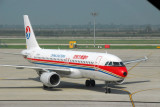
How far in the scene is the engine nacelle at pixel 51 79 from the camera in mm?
32094

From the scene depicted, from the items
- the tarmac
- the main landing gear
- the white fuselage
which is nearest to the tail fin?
the white fuselage

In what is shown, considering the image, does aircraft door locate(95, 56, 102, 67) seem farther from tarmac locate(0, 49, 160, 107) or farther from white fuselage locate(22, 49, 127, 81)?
tarmac locate(0, 49, 160, 107)

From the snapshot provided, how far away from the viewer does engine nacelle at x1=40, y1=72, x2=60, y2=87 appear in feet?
105

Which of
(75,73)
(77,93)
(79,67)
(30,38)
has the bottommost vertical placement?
(77,93)

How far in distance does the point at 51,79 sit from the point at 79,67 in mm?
3286

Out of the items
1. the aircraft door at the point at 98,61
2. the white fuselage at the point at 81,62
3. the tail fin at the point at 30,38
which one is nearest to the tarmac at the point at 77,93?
the white fuselage at the point at 81,62

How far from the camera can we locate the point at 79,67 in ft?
111

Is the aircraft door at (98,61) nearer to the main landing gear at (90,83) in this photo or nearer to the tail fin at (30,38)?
the main landing gear at (90,83)

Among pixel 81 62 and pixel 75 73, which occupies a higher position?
pixel 81 62

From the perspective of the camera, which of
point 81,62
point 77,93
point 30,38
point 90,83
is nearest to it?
point 77,93

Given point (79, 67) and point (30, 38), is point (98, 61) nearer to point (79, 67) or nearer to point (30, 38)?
point (79, 67)

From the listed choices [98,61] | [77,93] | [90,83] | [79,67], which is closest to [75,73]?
[79,67]

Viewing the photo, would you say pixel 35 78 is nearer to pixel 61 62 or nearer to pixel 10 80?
pixel 10 80

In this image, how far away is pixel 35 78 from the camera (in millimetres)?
42531
